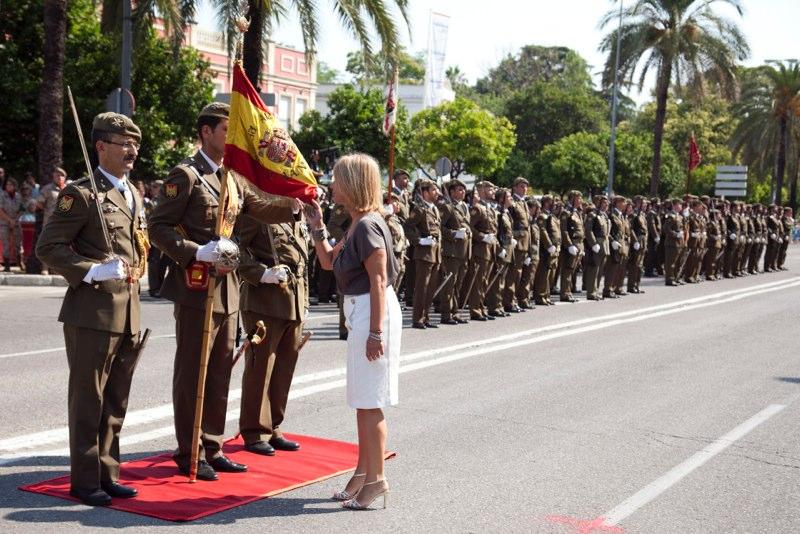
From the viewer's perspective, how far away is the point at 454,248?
51.1 feet

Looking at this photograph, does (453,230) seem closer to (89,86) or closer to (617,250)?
(617,250)

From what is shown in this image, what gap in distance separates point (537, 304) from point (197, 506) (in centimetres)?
1380

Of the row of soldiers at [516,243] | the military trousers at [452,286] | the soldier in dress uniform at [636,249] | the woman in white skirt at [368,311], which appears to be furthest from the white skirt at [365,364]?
the soldier in dress uniform at [636,249]

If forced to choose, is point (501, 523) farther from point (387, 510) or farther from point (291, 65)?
point (291, 65)

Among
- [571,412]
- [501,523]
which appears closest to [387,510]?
[501,523]

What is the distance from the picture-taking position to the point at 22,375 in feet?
31.1

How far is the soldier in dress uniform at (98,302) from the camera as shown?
220 inches

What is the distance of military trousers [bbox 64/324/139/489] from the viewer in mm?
5625

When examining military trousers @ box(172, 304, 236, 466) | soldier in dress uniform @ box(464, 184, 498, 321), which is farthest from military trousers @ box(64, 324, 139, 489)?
soldier in dress uniform @ box(464, 184, 498, 321)

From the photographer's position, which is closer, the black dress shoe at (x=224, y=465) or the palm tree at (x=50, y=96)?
the black dress shoe at (x=224, y=465)

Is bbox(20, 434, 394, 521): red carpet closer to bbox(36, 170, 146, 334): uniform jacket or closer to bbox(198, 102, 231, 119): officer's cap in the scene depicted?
bbox(36, 170, 146, 334): uniform jacket

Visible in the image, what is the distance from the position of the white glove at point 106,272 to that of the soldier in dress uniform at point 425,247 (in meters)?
9.11

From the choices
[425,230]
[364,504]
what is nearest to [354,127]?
[425,230]

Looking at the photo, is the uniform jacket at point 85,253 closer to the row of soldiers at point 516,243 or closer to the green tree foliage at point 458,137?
the row of soldiers at point 516,243
